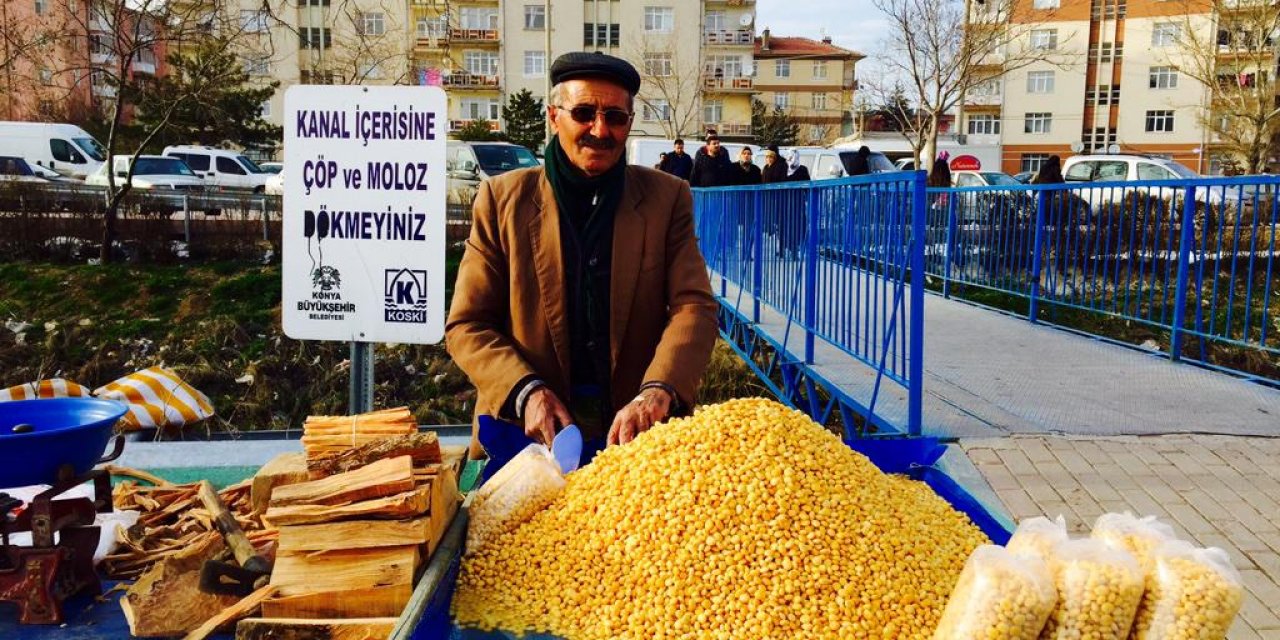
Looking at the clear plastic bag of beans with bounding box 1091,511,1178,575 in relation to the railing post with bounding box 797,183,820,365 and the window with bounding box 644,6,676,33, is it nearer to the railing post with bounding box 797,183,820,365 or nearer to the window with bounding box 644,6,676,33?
the railing post with bounding box 797,183,820,365

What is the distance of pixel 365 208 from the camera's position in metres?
4.36

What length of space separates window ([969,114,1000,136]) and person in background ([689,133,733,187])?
59889 mm

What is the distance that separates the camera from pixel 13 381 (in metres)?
10.9

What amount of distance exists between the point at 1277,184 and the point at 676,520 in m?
6.02

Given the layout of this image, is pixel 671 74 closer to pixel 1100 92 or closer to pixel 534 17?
pixel 534 17

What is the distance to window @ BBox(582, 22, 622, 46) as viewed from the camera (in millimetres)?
63438

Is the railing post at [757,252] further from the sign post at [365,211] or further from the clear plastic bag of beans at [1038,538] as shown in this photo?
the clear plastic bag of beans at [1038,538]

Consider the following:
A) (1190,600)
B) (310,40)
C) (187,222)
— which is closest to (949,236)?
(310,40)

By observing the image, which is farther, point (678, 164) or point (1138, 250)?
point (678, 164)

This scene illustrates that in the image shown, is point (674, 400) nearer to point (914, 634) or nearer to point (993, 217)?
point (914, 634)

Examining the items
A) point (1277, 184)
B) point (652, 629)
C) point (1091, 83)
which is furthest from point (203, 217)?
point (1091, 83)

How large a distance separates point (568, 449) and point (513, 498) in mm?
269

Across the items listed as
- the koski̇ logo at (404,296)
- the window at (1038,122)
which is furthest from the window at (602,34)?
the koski̇ logo at (404,296)

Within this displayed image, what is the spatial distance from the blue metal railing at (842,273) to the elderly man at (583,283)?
1.90 m
